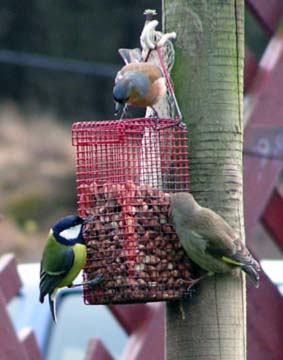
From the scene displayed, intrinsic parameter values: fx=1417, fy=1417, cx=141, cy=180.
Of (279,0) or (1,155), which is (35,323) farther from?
(1,155)

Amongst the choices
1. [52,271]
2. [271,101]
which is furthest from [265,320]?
[52,271]

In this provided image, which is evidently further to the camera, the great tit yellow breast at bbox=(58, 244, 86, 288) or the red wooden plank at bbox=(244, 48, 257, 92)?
the red wooden plank at bbox=(244, 48, 257, 92)

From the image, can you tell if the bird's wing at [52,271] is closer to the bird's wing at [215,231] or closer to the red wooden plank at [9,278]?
the bird's wing at [215,231]

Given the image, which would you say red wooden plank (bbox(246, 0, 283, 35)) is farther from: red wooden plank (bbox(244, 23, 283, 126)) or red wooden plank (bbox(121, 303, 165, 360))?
red wooden plank (bbox(121, 303, 165, 360))

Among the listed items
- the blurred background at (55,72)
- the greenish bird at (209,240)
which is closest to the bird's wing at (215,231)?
the greenish bird at (209,240)

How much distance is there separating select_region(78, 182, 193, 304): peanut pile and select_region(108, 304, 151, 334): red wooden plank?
0.77 m

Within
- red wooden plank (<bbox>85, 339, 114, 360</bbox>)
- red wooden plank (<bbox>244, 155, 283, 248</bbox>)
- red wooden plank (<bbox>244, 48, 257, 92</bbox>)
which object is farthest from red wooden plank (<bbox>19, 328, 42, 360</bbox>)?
red wooden plank (<bbox>244, 48, 257, 92</bbox>)

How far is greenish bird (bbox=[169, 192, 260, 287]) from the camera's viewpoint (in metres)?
4.05

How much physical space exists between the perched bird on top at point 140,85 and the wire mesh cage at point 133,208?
94 millimetres

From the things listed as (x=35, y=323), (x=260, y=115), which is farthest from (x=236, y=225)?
(x=35, y=323)

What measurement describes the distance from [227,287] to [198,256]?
13 centimetres

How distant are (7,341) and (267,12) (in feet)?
5.01

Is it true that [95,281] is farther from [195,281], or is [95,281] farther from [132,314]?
[132,314]

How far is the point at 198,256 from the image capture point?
4137 millimetres
